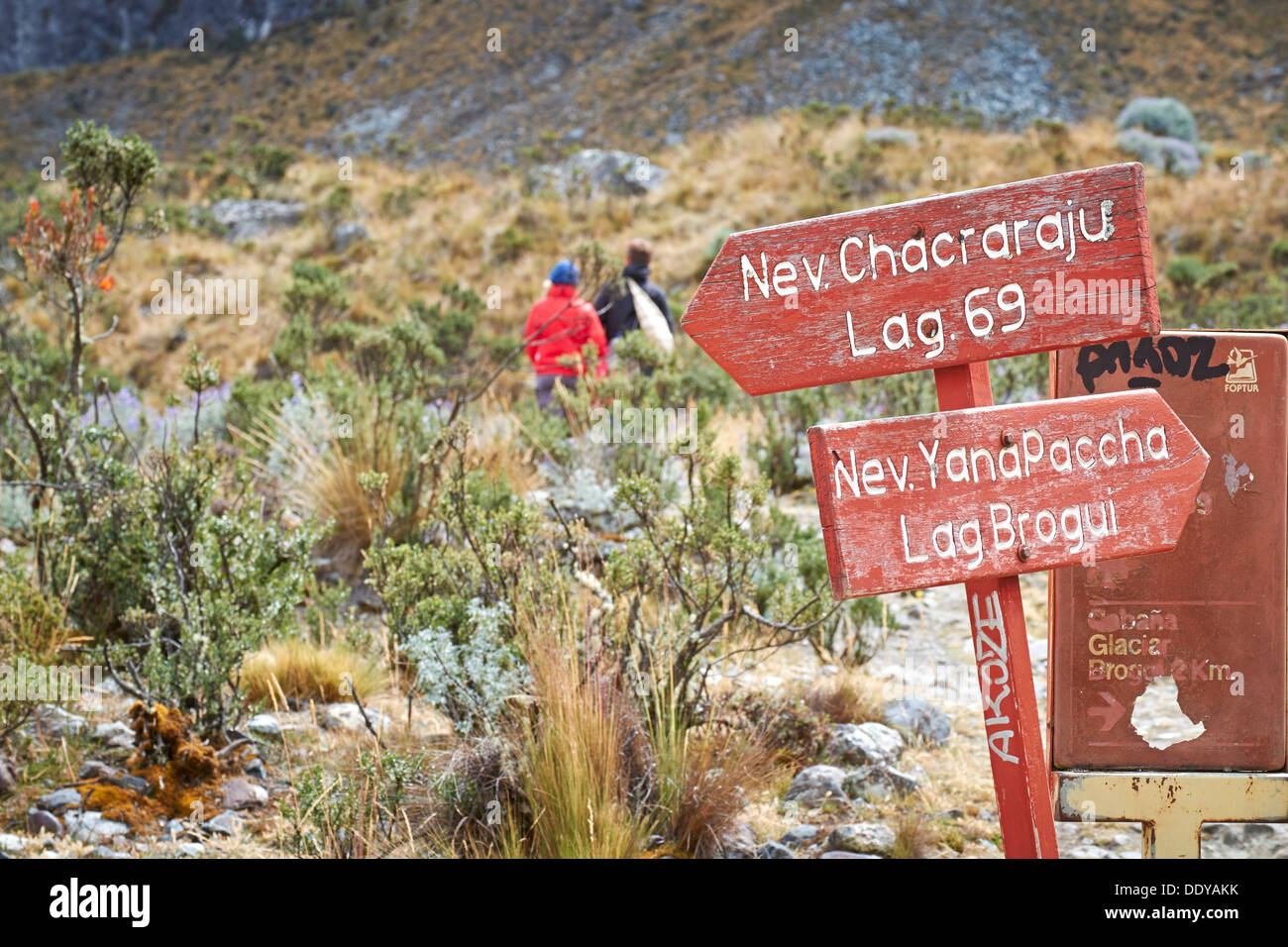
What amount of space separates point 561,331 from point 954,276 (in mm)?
5445

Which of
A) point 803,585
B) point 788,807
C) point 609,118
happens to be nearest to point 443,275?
point 803,585

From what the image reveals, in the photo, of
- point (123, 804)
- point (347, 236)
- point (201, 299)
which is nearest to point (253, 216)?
point (347, 236)

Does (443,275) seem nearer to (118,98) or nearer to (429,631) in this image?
(429,631)

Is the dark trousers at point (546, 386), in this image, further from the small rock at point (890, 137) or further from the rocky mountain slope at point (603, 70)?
the rocky mountain slope at point (603, 70)

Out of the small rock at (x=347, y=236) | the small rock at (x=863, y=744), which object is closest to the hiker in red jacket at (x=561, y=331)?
→ the small rock at (x=863, y=744)

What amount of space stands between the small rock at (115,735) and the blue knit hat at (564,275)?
14.5ft

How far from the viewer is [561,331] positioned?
7480 mm

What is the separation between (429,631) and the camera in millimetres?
3244

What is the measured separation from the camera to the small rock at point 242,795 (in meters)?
3.18

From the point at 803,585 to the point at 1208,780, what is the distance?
7.00 ft

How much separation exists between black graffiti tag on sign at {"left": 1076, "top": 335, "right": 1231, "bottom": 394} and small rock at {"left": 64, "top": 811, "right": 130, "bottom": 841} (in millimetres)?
2752

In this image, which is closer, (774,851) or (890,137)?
(774,851)

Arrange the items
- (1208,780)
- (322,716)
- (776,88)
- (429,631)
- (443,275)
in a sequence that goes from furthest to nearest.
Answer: (776,88), (443,275), (322,716), (429,631), (1208,780)

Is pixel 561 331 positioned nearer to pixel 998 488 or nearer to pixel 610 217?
pixel 998 488
